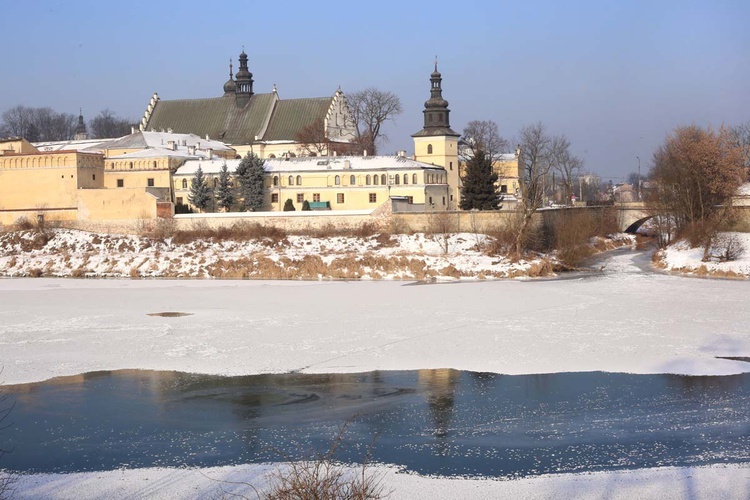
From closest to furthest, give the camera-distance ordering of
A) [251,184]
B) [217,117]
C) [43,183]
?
[43,183] < [251,184] < [217,117]

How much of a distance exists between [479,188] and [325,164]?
32.3 ft

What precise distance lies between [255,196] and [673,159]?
20.1 m

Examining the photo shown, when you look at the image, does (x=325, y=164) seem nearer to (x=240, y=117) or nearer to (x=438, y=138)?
(x=438, y=138)

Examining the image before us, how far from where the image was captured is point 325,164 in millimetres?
47312

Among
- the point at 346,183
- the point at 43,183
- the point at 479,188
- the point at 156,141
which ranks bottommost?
the point at 479,188

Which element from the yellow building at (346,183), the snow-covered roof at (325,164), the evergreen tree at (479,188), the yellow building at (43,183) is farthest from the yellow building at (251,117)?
the evergreen tree at (479,188)

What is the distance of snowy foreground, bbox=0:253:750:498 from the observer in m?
10.2

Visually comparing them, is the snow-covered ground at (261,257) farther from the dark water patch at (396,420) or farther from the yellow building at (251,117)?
the yellow building at (251,117)

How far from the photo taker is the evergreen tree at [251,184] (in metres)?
45.8

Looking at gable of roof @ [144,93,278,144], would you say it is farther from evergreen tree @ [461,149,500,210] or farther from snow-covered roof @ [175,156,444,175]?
evergreen tree @ [461,149,500,210]

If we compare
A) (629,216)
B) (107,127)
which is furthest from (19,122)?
(629,216)

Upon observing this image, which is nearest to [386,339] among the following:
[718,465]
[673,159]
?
[718,465]

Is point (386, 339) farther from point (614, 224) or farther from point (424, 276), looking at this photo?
point (614, 224)

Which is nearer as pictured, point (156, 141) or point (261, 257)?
point (261, 257)
